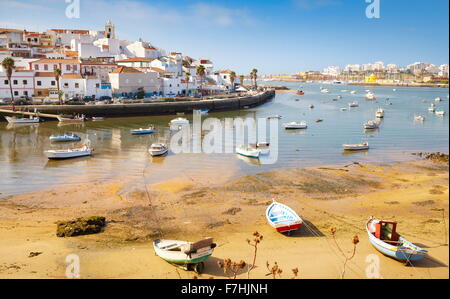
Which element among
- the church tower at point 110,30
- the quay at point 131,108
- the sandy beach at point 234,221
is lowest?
the sandy beach at point 234,221

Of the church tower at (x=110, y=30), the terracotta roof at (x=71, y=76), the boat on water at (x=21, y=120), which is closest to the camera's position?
the boat on water at (x=21, y=120)

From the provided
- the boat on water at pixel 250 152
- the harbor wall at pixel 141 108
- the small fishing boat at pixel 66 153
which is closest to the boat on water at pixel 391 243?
the boat on water at pixel 250 152

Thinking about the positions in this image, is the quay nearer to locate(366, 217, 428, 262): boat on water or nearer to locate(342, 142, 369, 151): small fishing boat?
locate(342, 142, 369, 151): small fishing boat

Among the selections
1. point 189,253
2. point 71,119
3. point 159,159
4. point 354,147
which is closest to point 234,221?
point 189,253

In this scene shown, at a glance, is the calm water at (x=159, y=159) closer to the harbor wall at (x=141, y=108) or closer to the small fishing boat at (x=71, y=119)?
the small fishing boat at (x=71, y=119)

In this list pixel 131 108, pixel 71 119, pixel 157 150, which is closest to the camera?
pixel 157 150

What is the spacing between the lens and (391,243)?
38.7 ft

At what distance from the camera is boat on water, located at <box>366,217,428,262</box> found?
11.2 metres

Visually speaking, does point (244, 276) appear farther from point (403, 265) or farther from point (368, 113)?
point (368, 113)

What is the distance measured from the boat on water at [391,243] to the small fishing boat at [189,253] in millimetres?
5194

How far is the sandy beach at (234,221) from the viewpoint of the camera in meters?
11.1

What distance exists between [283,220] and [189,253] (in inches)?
176

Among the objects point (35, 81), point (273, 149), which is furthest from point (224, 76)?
point (273, 149)

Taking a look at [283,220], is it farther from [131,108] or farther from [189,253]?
[131,108]
